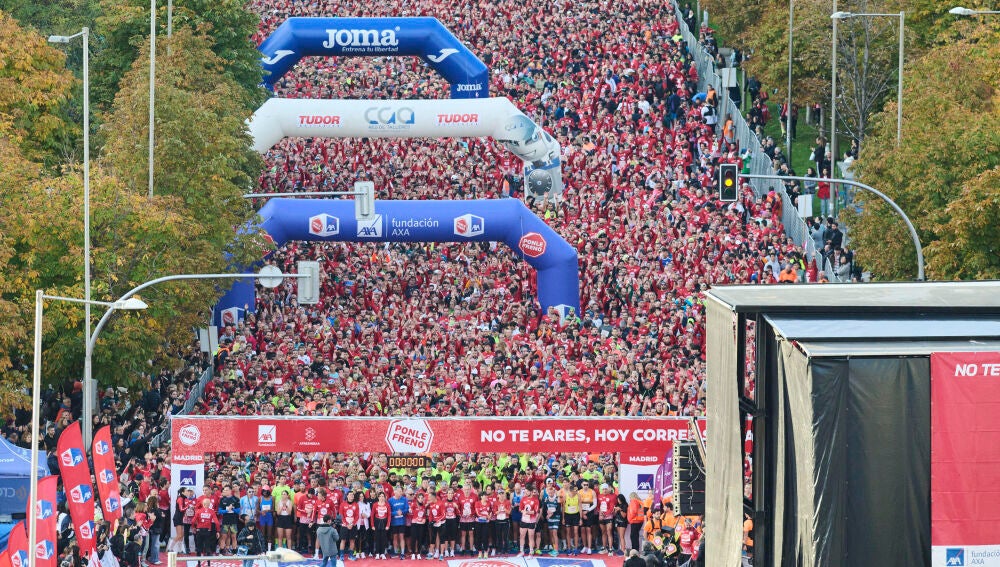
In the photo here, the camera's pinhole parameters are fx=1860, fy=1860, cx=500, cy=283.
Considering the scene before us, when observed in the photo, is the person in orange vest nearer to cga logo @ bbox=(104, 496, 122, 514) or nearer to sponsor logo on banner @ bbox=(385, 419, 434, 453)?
sponsor logo on banner @ bbox=(385, 419, 434, 453)

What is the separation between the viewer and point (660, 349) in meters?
39.0

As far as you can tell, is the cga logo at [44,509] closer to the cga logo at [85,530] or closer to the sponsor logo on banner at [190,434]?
the cga logo at [85,530]

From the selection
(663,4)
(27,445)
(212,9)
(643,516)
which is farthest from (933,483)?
(663,4)

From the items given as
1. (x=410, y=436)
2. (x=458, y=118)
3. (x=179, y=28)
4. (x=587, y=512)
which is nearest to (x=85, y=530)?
(x=410, y=436)

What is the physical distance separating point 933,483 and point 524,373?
22.4 m

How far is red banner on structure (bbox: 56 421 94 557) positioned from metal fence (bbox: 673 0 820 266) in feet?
71.5

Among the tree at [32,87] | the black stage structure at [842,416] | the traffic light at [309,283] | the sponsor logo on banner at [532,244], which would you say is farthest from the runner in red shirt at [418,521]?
the tree at [32,87]

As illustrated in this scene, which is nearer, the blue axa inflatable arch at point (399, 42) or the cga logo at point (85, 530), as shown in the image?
the cga logo at point (85, 530)

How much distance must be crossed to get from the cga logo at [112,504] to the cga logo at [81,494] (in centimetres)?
91

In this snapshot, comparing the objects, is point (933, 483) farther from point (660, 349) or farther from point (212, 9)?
point (212, 9)

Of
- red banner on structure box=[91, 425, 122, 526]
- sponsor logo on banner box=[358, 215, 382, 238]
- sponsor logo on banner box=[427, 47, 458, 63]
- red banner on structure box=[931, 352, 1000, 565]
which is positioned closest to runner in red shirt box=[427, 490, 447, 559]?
red banner on structure box=[91, 425, 122, 526]

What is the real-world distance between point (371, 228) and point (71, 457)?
18541 millimetres

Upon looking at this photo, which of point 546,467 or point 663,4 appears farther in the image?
point 663,4

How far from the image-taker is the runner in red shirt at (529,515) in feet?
101
